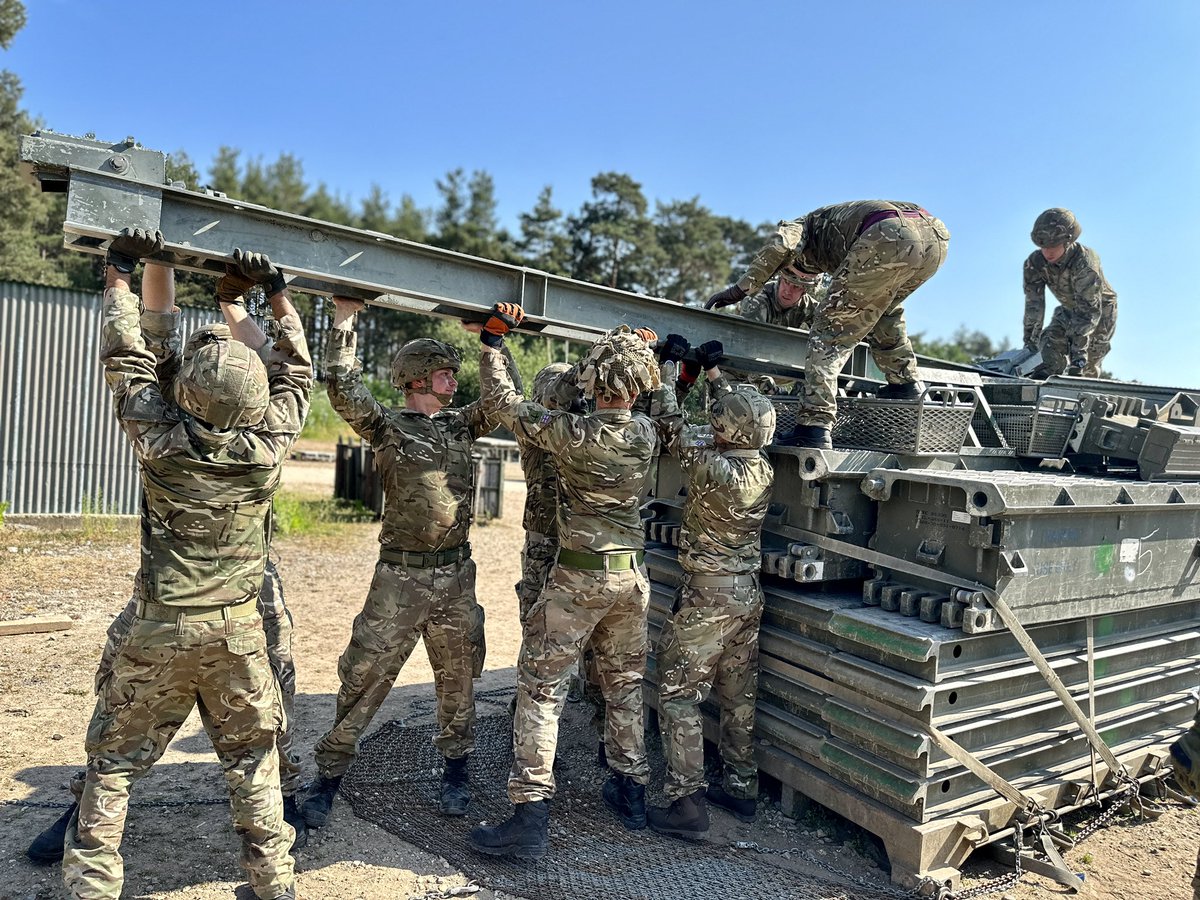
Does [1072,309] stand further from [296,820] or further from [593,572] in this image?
[296,820]

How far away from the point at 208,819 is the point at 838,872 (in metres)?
3.24

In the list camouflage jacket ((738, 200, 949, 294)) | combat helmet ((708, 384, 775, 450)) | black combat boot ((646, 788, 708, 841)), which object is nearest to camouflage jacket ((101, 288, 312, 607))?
combat helmet ((708, 384, 775, 450))

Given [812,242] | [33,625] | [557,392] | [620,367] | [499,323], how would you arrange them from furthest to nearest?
[33,625] < [812,242] < [557,392] < [499,323] < [620,367]

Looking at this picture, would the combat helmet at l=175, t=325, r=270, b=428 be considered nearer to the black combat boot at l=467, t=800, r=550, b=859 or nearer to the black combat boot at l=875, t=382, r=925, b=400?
the black combat boot at l=467, t=800, r=550, b=859

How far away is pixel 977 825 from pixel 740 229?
4566 cm

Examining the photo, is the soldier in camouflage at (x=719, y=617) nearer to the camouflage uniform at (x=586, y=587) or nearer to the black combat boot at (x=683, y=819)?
the black combat boot at (x=683, y=819)

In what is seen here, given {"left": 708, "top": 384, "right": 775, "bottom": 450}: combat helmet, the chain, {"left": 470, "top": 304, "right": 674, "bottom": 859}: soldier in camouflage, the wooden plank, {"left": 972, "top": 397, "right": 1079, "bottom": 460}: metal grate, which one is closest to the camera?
the chain

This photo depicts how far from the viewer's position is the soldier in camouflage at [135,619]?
3893mm

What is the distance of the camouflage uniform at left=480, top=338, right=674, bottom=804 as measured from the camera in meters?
4.50

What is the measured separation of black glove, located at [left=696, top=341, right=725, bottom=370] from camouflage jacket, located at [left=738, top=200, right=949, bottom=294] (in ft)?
1.82

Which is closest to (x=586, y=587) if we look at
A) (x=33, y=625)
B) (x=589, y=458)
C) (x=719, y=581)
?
(x=589, y=458)

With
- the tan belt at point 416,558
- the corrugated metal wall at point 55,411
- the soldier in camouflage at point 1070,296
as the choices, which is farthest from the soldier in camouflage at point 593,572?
the corrugated metal wall at point 55,411

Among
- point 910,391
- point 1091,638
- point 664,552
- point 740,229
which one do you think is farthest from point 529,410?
point 740,229

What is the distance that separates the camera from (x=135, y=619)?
345 cm
